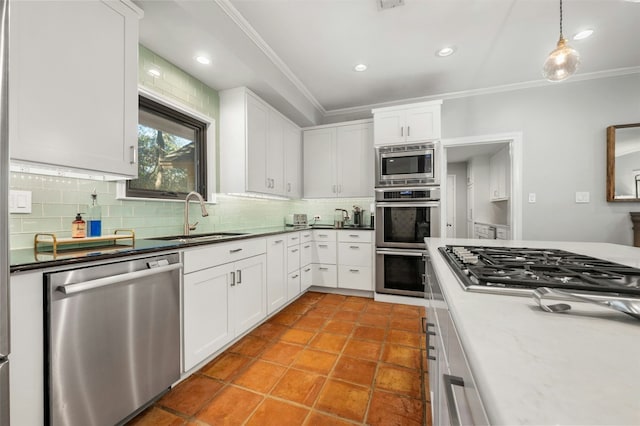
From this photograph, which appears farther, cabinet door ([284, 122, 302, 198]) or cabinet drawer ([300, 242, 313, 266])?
cabinet door ([284, 122, 302, 198])

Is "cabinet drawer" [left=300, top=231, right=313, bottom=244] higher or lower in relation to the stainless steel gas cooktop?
lower

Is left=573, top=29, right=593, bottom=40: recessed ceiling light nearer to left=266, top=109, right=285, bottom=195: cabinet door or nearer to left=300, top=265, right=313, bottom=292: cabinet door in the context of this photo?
left=266, top=109, right=285, bottom=195: cabinet door

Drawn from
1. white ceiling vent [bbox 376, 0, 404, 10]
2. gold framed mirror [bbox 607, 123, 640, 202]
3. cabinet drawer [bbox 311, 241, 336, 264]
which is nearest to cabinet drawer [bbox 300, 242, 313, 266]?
cabinet drawer [bbox 311, 241, 336, 264]

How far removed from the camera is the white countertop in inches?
11.8

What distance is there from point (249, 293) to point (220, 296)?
0.37m

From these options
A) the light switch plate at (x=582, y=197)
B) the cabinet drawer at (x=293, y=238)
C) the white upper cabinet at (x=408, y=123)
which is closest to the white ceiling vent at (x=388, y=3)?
the white upper cabinet at (x=408, y=123)

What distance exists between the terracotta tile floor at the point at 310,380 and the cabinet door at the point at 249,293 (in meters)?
0.16

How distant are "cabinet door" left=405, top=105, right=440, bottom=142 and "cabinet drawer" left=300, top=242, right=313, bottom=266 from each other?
1862 millimetres

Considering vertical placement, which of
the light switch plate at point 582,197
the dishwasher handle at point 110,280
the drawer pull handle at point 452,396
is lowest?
the drawer pull handle at point 452,396

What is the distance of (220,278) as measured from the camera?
78.2 inches

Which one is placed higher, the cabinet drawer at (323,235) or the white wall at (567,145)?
the white wall at (567,145)

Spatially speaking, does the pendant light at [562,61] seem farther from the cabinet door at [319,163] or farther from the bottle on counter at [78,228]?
the bottle on counter at [78,228]

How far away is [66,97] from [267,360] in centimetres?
203

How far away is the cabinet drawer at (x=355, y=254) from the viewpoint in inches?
135
